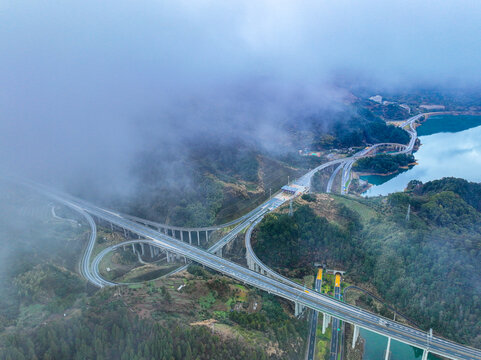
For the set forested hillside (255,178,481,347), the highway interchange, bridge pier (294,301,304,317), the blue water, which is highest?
forested hillside (255,178,481,347)

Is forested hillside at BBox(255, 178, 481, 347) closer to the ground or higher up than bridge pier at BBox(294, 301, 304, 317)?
higher up

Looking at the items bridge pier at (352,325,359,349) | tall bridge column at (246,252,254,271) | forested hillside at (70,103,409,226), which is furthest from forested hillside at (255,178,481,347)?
forested hillside at (70,103,409,226)

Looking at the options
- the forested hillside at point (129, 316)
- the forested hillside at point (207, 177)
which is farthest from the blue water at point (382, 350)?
the forested hillside at point (207, 177)

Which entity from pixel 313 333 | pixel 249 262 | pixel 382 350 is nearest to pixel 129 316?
pixel 313 333

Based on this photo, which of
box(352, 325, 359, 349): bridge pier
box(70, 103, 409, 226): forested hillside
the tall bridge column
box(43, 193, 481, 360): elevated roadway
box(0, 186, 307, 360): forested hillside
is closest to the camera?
box(0, 186, 307, 360): forested hillside

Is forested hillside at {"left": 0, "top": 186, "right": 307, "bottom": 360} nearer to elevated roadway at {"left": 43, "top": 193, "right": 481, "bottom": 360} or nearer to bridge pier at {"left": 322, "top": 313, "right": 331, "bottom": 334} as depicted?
elevated roadway at {"left": 43, "top": 193, "right": 481, "bottom": 360}

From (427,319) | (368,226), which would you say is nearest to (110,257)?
(368,226)

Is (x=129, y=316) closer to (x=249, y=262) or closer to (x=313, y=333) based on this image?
(x=313, y=333)
